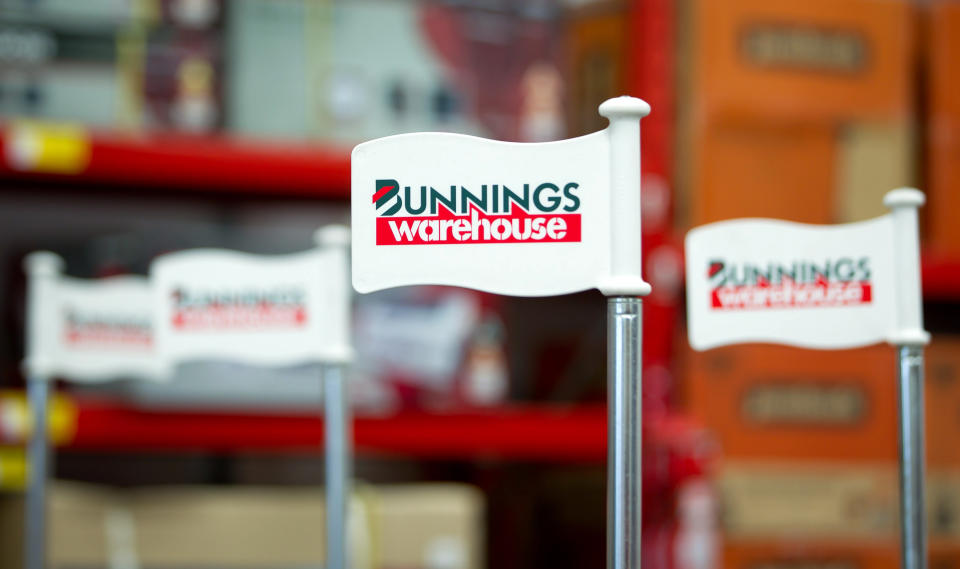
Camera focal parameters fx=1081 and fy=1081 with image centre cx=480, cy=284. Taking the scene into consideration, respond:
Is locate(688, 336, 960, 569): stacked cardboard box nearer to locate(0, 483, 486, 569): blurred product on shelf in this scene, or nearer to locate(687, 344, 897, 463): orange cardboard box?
locate(687, 344, 897, 463): orange cardboard box

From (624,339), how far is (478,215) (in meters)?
0.13

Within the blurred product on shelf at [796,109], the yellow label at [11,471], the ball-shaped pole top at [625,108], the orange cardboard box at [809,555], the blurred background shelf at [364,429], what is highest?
the blurred product on shelf at [796,109]

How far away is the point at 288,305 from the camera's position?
1.17 m

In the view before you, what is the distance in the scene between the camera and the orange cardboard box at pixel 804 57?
1792 mm

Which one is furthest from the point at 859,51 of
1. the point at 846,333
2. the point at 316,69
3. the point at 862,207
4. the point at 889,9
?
the point at 846,333

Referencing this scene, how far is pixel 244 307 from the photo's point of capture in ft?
3.89

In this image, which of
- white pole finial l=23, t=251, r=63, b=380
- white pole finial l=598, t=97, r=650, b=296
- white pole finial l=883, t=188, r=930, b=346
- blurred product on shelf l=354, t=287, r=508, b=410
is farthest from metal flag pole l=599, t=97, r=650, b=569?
blurred product on shelf l=354, t=287, r=508, b=410

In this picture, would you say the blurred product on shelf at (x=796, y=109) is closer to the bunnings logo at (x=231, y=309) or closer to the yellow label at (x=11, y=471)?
the bunnings logo at (x=231, y=309)

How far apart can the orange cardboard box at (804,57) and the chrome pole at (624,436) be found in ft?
3.80

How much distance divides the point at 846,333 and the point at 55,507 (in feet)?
3.64

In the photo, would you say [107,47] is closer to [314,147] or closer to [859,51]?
[314,147]

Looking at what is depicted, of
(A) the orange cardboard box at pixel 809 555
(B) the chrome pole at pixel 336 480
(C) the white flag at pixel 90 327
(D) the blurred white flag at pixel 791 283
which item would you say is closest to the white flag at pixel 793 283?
(D) the blurred white flag at pixel 791 283

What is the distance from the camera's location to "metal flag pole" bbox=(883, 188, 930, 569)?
0.86 meters

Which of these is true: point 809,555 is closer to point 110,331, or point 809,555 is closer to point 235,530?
point 235,530
